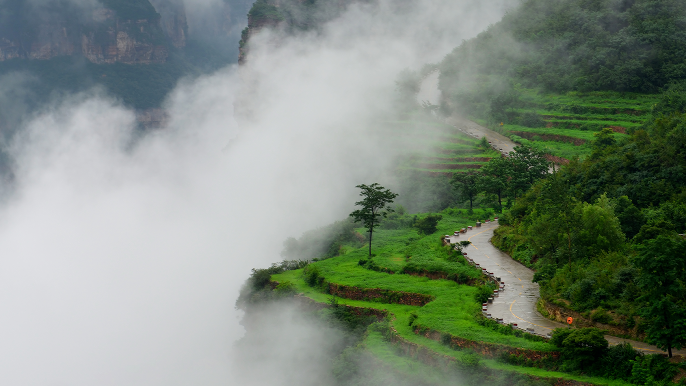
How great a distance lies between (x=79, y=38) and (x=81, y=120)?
16364 millimetres

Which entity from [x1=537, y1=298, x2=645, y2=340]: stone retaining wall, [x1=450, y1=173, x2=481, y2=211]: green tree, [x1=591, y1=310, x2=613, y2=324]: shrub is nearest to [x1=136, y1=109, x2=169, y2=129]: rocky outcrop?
[x1=450, y1=173, x2=481, y2=211]: green tree

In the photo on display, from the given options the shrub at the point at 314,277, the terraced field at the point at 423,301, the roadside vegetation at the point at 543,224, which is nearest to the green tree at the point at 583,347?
the roadside vegetation at the point at 543,224

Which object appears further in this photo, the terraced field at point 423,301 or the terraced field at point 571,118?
the terraced field at point 571,118

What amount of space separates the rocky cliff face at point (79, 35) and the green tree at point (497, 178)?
101 m

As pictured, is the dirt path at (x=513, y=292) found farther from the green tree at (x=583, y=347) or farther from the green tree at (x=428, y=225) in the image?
the green tree at (x=428, y=225)

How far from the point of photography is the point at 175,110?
14250 centimetres

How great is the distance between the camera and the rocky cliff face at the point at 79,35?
129 meters

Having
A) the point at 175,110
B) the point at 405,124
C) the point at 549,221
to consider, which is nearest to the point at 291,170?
the point at 405,124

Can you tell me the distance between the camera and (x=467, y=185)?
4944 centimetres

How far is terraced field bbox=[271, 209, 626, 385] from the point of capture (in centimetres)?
2516

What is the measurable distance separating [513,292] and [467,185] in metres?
19.2

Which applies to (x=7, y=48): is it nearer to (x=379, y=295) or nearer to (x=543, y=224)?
(x=379, y=295)

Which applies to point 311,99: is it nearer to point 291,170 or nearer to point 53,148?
point 291,170

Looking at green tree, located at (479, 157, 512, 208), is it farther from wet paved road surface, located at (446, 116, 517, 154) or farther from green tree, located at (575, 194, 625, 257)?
green tree, located at (575, 194, 625, 257)
